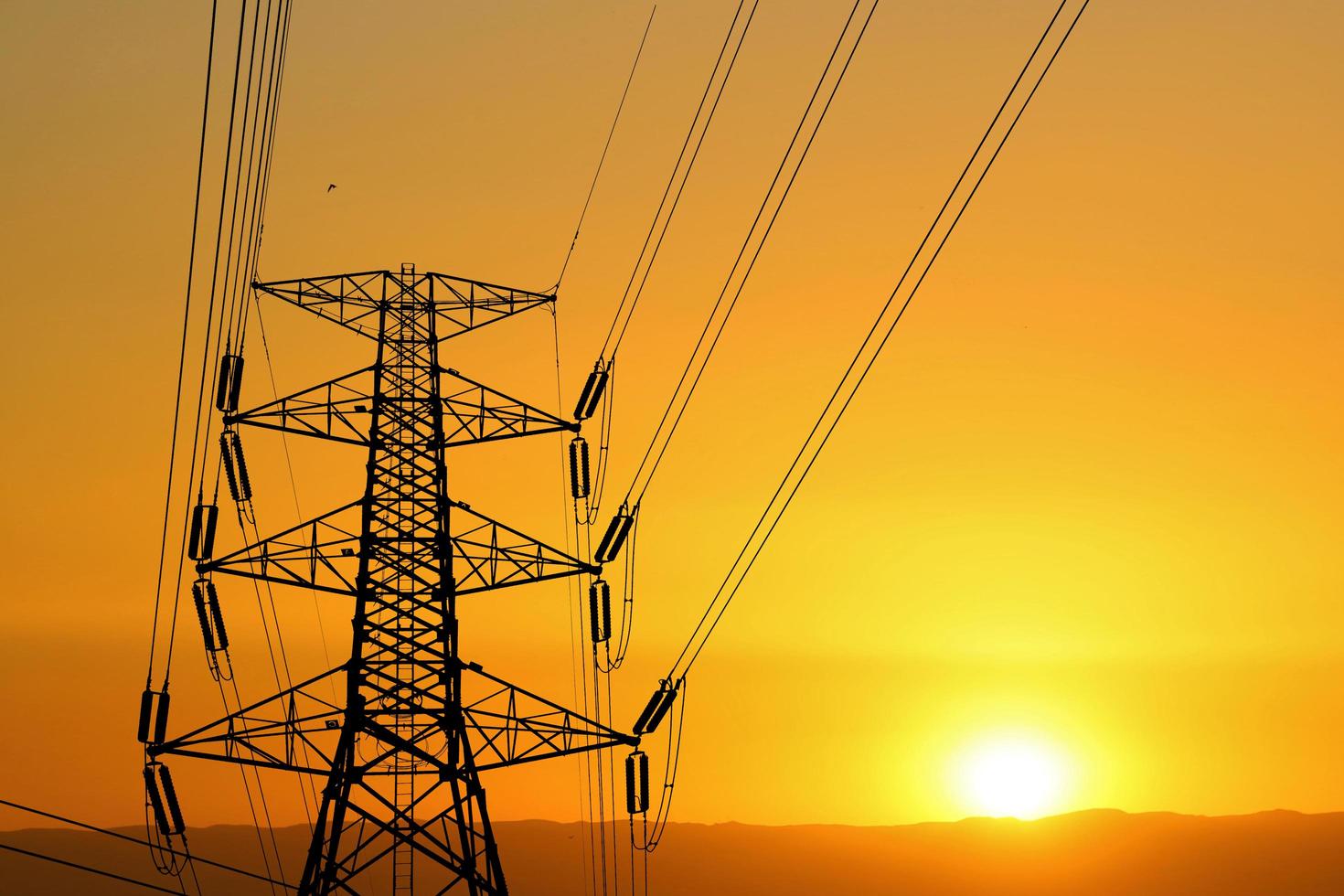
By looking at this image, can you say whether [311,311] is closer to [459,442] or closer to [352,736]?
[459,442]

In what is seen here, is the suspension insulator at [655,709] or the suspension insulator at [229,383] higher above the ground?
the suspension insulator at [229,383]

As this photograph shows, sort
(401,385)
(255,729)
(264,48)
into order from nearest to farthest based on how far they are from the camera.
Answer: (264,48), (255,729), (401,385)

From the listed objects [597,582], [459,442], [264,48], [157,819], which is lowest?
[157,819]

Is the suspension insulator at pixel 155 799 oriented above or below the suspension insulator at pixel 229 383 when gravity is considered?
below

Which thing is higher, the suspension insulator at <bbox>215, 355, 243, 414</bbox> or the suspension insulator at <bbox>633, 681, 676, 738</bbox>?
the suspension insulator at <bbox>215, 355, 243, 414</bbox>

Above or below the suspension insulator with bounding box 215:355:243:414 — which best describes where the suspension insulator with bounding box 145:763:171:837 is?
below

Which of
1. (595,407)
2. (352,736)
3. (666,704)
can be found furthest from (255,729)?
(595,407)

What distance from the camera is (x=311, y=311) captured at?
35344mm

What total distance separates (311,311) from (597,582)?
7516 mm

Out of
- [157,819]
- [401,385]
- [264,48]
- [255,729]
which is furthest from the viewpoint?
[401,385]

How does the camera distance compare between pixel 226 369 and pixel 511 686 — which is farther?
pixel 226 369

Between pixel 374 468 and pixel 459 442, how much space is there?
166cm

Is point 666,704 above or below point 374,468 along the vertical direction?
below

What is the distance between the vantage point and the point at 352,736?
100 ft
